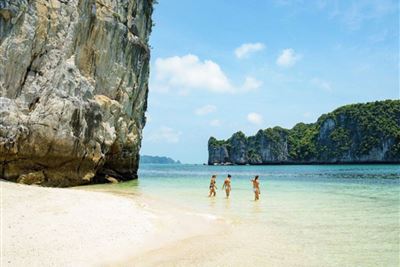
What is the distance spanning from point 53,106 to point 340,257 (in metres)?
16.7

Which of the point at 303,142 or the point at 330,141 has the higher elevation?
the point at 303,142

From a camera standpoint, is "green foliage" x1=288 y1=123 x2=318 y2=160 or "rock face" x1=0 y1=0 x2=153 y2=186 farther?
"green foliage" x1=288 y1=123 x2=318 y2=160

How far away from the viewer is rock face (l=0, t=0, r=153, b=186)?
18.7 m

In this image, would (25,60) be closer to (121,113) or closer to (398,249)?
(121,113)

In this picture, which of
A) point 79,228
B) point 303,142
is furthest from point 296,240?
point 303,142

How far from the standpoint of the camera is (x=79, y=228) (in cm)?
941

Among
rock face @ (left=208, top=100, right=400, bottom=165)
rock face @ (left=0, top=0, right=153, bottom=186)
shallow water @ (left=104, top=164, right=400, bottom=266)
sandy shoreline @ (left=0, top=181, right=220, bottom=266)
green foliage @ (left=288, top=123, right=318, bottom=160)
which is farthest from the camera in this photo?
green foliage @ (left=288, top=123, right=318, bottom=160)

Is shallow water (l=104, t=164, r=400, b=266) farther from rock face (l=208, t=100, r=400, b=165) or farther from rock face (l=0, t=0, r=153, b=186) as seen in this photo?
rock face (l=208, t=100, r=400, b=165)

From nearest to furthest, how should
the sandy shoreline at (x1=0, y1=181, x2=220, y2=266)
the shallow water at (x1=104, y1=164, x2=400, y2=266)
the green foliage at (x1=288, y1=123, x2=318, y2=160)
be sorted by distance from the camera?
the sandy shoreline at (x1=0, y1=181, x2=220, y2=266) < the shallow water at (x1=104, y1=164, x2=400, y2=266) < the green foliage at (x1=288, y1=123, x2=318, y2=160)

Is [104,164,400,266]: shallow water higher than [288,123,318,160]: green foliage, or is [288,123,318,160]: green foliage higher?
[288,123,318,160]: green foliage

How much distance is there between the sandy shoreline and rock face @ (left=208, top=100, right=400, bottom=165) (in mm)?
126094

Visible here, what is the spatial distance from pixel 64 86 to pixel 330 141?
443 ft

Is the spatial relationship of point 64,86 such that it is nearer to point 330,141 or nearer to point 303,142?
point 330,141

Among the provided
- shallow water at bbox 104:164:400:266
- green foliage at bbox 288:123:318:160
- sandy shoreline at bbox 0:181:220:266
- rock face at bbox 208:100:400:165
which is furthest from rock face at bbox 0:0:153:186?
green foliage at bbox 288:123:318:160
